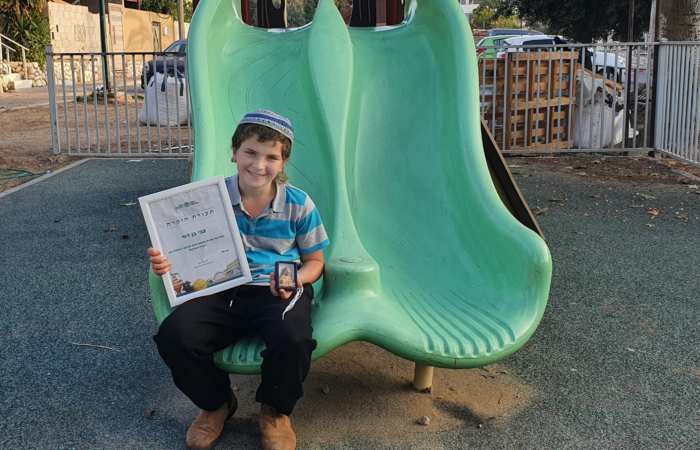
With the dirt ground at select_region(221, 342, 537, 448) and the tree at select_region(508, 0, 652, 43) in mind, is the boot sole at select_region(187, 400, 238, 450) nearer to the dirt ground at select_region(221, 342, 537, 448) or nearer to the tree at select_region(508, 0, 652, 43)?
the dirt ground at select_region(221, 342, 537, 448)

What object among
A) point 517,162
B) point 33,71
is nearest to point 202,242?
point 517,162

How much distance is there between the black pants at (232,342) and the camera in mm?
2402

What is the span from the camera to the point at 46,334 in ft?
12.0

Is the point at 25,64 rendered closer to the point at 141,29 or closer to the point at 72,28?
the point at 72,28

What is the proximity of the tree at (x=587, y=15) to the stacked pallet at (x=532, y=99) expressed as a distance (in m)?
Result: 16.6

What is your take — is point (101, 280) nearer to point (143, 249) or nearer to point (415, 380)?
point (143, 249)

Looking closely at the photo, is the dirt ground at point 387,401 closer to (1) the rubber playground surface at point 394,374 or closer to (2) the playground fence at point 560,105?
(1) the rubber playground surface at point 394,374

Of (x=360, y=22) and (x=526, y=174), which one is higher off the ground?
(x=360, y=22)

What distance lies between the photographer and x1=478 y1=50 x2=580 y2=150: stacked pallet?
916cm

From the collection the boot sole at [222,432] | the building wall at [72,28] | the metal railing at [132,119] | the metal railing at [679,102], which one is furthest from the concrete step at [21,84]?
Result: the boot sole at [222,432]

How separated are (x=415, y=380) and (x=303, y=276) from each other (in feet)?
2.55

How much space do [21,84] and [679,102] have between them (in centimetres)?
2166

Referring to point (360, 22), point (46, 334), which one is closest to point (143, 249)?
point (46, 334)

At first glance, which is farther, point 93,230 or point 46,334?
point 93,230
